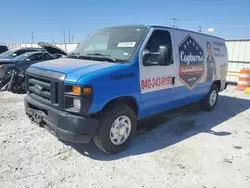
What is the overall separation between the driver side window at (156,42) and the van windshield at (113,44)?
21cm

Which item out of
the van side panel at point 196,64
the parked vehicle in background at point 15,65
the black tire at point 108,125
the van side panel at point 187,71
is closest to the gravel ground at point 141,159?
the black tire at point 108,125

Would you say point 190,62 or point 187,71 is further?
point 190,62

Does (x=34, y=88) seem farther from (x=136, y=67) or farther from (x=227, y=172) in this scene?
(x=227, y=172)

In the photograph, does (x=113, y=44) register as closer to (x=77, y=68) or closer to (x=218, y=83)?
(x=77, y=68)

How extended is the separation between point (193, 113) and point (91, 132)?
422 centimetres

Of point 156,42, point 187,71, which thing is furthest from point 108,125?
point 187,71

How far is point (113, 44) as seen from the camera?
4.43 m

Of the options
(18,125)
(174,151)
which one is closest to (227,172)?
(174,151)

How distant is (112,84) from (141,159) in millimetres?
1388

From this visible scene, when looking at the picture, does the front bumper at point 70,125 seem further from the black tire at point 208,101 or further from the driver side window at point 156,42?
the black tire at point 208,101

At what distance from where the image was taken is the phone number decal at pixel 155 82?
4222 millimetres

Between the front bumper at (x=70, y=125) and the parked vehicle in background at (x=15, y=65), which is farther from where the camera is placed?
the parked vehicle in background at (x=15, y=65)

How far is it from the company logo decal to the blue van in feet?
0.08

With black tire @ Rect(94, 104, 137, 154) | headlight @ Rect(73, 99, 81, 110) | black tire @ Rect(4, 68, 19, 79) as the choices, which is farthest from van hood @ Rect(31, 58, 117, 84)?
black tire @ Rect(4, 68, 19, 79)
